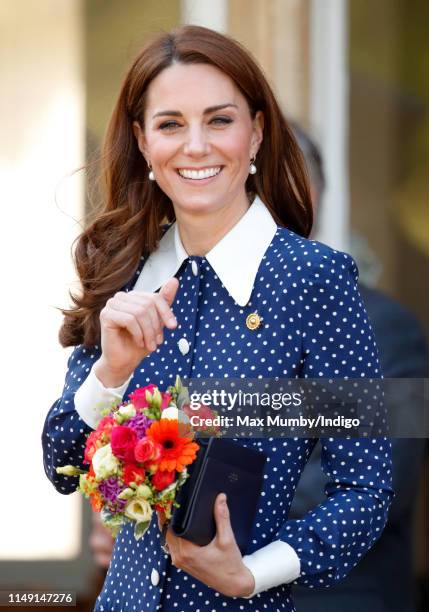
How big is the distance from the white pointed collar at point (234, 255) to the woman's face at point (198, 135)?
57 millimetres

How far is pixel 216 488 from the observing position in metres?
1.91

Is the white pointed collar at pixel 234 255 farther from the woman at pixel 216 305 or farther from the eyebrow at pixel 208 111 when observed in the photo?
the eyebrow at pixel 208 111

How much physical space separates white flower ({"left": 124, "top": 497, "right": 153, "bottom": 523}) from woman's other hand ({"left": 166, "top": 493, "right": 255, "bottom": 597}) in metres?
0.06

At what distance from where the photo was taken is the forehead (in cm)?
213

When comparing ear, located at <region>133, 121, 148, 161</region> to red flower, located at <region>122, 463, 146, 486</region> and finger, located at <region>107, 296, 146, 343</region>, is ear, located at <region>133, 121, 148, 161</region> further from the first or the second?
red flower, located at <region>122, 463, 146, 486</region>

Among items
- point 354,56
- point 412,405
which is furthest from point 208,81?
point 354,56

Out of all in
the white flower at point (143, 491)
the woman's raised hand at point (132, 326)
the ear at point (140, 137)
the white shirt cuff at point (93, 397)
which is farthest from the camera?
the ear at point (140, 137)

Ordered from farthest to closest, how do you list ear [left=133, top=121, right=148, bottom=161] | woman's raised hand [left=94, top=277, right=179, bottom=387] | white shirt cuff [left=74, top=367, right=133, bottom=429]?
ear [left=133, top=121, right=148, bottom=161], white shirt cuff [left=74, top=367, right=133, bottom=429], woman's raised hand [left=94, top=277, right=179, bottom=387]

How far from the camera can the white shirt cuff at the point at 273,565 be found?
1.97 meters

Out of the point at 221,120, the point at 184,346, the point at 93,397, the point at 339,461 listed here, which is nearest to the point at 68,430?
the point at 93,397

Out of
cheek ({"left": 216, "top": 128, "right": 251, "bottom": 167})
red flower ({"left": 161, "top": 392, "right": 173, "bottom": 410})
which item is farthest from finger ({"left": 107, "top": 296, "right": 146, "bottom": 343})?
cheek ({"left": 216, "top": 128, "right": 251, "bottom": 167})

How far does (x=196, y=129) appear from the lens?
213cm

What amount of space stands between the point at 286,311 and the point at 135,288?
1.13 ft

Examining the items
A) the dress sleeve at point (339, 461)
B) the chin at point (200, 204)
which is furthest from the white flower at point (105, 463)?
the chin at point (200, 204)
